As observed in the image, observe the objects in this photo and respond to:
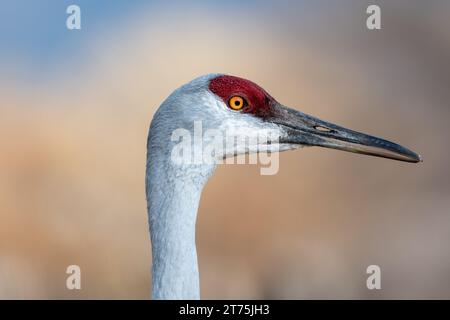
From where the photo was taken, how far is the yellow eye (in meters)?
3.12

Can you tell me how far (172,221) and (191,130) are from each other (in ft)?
1.36

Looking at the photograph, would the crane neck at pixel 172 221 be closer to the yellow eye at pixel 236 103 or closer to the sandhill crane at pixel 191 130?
the sandhill crane at pixel 191 130

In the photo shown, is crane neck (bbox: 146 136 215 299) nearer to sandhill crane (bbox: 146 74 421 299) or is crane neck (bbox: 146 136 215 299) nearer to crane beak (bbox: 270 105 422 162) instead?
sandhill crane (bbox: 146 74 421 299)

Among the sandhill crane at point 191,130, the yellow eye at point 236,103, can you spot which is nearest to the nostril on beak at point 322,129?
the sandhill crane at point 191,130

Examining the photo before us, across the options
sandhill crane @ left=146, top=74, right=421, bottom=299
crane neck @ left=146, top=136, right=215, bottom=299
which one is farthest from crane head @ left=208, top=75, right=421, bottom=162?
crane neck @ left=146, top=136, right=215, bottom=299

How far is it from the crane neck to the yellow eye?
32 centimetres

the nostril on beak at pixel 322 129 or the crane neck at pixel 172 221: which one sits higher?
the nostril on beak at pixel 322 129

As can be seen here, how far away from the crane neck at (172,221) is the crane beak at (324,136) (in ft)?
1.50

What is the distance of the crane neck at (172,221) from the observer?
2.80 m

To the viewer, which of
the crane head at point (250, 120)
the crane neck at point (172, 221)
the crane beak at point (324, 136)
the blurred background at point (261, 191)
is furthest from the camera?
the blurred background at point (261, 191)

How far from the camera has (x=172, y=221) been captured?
2.86m

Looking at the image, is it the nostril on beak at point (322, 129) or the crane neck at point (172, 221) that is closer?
the crane neck at point (172, 221)

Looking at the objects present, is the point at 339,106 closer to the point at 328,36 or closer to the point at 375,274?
the point at 328,36
